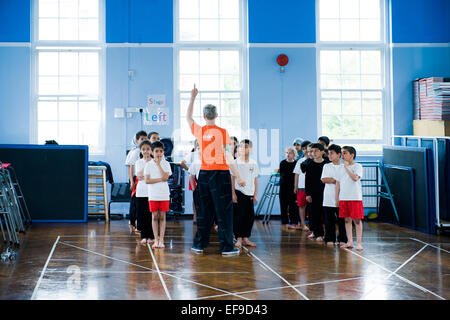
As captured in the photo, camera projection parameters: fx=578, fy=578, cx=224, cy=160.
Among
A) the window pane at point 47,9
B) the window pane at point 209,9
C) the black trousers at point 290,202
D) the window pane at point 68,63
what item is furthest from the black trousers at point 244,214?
the window pane at point 47,9

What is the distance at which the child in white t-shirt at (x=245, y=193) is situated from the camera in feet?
21.9

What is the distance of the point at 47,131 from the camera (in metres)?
10.4

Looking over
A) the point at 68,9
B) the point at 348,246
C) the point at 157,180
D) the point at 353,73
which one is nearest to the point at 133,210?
the point at 157,180

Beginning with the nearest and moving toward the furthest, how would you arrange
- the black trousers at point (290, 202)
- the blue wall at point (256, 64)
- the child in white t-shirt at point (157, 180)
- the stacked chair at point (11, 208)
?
1. the child in white t-shirt at point (157, 180)
2. the stacked chair at point (11, 208)
3. the black trousers at point (290, 202)
4. the blue wall at point (256, 64)

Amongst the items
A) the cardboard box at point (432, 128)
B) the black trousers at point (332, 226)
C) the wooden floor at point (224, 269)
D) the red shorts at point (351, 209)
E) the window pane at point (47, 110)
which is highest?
the window pane at point (47, 110)

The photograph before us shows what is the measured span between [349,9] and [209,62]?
9.12ft

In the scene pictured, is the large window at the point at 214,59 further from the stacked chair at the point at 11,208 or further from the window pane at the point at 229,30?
the stacked chair at the point at 11,208

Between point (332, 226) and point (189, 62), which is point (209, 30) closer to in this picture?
point (189, 62)

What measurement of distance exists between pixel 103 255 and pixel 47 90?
5.11 metres

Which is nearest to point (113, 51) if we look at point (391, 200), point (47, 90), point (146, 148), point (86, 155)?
point (47, 90)

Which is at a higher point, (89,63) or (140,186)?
(89,63)

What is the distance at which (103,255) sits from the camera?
6.27 metres

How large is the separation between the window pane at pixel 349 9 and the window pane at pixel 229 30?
1.97 meters

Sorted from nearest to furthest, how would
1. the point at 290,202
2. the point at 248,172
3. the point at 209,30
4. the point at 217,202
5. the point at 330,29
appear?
1. the point at 217,202
2. the point at 248,172
3. the point at 290,202
4. the point at 209,30
5. the point at 330,29
